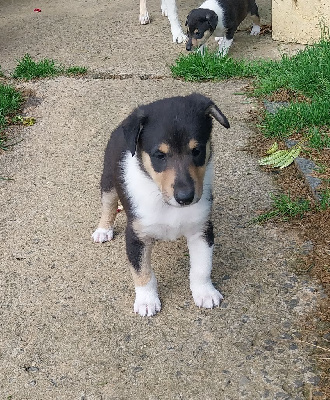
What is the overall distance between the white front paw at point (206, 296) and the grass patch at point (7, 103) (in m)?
2.73

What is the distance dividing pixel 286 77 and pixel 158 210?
323 centimetres

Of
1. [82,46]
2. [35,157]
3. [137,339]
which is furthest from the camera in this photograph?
[82,46]

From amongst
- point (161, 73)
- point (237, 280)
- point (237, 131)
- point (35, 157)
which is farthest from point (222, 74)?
point (237, 280)

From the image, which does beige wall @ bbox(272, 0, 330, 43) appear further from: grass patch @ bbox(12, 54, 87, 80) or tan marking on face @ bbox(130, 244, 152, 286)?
tan marking on face @ bbox(130, 244, 152, 286)

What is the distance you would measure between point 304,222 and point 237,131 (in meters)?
1.55

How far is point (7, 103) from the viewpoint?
18.9 ft

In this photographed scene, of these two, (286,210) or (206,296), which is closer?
(206,296)

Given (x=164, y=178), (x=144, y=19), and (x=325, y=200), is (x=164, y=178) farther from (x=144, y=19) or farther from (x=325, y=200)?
(x=144, y=19)

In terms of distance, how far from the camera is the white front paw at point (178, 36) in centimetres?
748

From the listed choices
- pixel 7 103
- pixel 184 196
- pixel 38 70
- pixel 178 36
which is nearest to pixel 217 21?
pixel 178 36

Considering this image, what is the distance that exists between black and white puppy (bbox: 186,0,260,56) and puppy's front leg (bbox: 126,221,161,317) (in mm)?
4021

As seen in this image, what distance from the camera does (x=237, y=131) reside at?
5227mm

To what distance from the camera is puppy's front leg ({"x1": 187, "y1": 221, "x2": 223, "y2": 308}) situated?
3242mm

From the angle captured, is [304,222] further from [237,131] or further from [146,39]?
[146,39]
